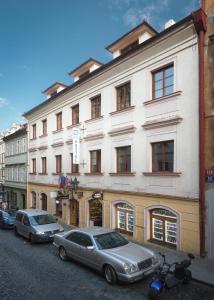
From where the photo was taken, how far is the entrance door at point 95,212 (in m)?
16.9

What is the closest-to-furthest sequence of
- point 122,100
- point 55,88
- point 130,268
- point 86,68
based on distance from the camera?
point 130,268, point 122,100, point 86,68, point 55,88

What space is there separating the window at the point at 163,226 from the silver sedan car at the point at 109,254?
2.97 metres

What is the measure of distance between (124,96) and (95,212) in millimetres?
7612

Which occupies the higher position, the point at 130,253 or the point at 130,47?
the point at 130,47

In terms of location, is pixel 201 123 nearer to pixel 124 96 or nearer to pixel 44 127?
pixel 124 96

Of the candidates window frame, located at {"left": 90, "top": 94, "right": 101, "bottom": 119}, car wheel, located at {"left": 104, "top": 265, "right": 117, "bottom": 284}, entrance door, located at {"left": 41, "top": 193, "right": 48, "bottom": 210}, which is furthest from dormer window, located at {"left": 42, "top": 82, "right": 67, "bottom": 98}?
car wheel, located at {"left": 104, "top": 265, "right": 117, "bottom": 284}

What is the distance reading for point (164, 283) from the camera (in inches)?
314

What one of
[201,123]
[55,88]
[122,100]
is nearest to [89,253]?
[201,123]

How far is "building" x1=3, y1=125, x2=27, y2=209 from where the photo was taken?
28062 millimetres

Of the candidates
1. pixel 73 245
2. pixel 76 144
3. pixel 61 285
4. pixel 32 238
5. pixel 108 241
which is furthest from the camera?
pixel 76 144

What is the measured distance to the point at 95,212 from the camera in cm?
1720

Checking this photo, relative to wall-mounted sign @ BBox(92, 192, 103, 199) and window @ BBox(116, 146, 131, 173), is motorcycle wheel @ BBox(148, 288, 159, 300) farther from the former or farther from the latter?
wall-mounted sign @ BBox(92, 192, 103, 199)

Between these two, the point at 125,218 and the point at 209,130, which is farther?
the point at 125,218

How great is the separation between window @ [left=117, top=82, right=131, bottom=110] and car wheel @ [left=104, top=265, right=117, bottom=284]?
887cm
